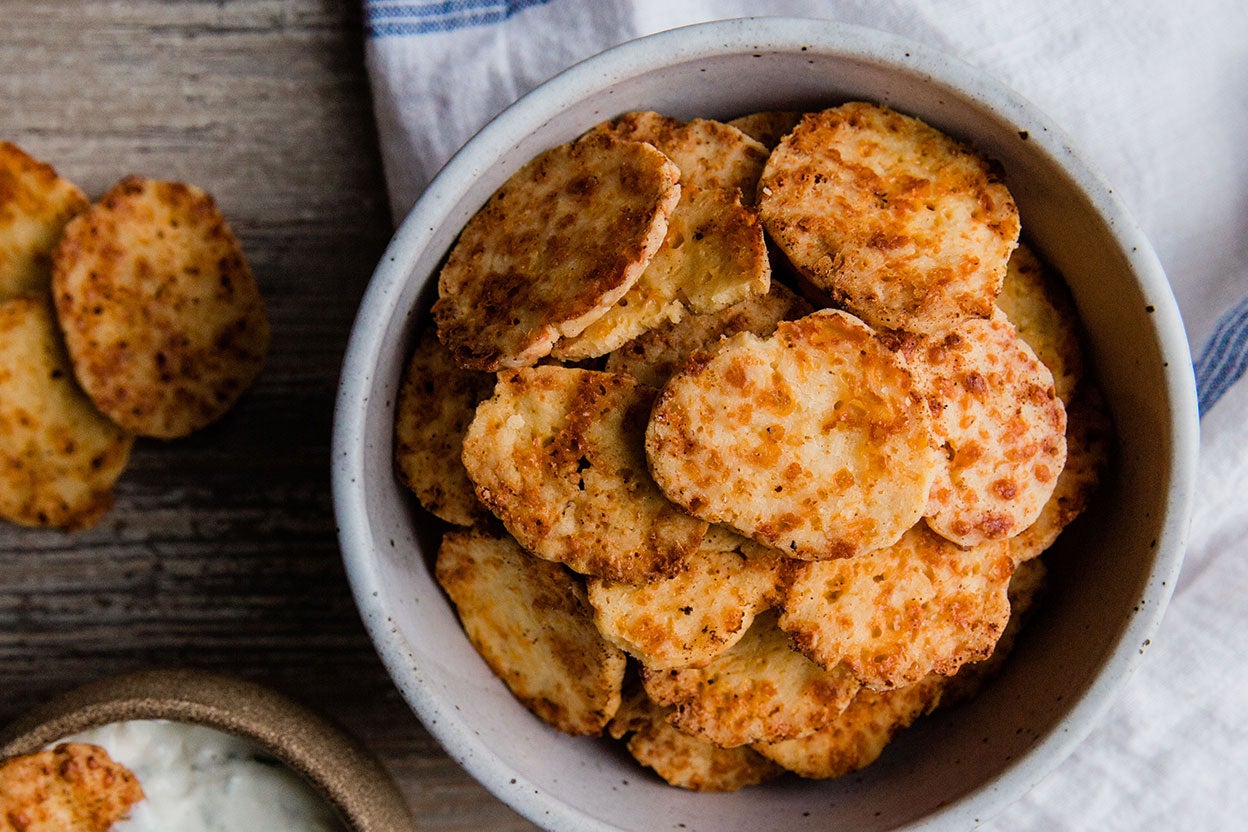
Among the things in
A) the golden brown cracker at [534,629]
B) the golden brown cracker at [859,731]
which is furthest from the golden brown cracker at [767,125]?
the golden brown cracker at [859,731]

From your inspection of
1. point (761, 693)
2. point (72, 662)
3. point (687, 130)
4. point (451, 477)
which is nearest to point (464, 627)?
point (451, 477)

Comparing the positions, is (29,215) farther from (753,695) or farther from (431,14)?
(753,695)

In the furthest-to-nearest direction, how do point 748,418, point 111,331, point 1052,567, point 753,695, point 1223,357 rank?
point 111,331 < point 1223,357 < point 1052,567 < point 753,695 < point 748,418

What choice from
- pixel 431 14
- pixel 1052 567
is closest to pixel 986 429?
pixel 1052 567

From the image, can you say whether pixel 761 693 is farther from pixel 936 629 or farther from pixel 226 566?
pixel 226 566

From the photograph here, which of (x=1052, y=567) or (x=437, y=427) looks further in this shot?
(x=1052, y=567)

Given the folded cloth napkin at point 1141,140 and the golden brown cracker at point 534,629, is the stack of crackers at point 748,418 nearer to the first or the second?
the golden brown cracker at point 534,629

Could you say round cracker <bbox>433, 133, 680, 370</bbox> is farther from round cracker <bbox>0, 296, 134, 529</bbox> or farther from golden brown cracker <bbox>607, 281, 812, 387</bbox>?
round cracker <bbox>0, 296, 134, 529</bbox>
